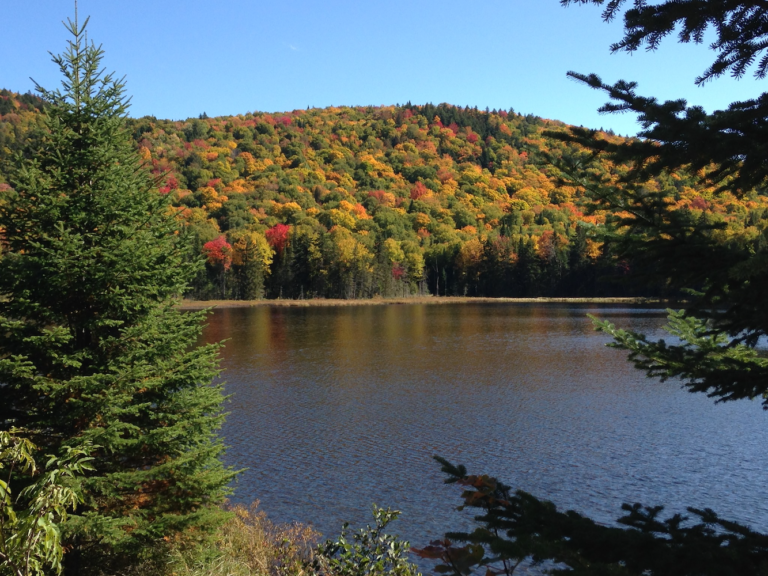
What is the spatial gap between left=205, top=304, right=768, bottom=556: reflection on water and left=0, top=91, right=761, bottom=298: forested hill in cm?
2866

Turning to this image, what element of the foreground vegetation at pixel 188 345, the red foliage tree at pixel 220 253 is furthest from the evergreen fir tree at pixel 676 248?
the red foliage tree at pixel 220 253

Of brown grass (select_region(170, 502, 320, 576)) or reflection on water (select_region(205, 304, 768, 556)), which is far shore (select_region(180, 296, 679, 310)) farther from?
brown grass (select_region(170, 502, 320, 576))

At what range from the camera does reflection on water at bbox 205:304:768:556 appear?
14.3 m

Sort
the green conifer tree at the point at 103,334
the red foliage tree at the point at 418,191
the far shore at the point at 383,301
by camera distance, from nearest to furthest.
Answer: the green conifer tree at the point at 103,334 → the far shore at the point at 383,301 → the red foliage tree at the point at 418,191

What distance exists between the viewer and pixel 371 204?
429 feet

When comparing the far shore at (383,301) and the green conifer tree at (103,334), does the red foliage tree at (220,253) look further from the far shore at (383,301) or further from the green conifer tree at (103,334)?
the green conifer tree at (103,334)

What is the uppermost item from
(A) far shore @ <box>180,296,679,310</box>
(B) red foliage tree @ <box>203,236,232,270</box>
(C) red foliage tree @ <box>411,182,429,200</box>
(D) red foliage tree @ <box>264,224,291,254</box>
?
(C) red foliage tree @ <box>411,182,429,200</box>

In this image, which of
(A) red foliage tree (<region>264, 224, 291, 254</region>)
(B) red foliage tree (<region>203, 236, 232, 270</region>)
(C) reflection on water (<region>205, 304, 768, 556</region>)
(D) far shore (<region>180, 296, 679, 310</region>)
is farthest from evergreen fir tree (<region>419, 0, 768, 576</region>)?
(A) red foliage tree (<region>264, 224, 291, 254</region>)

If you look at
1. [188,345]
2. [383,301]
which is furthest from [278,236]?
[188,345]

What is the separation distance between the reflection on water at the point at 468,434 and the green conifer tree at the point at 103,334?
210 inches

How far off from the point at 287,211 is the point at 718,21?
112631mm

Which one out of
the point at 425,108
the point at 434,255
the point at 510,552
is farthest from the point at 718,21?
the point at 425,108

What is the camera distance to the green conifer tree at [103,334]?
7.83m

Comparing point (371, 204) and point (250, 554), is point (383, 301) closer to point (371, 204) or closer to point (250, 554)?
point (371, 204)
